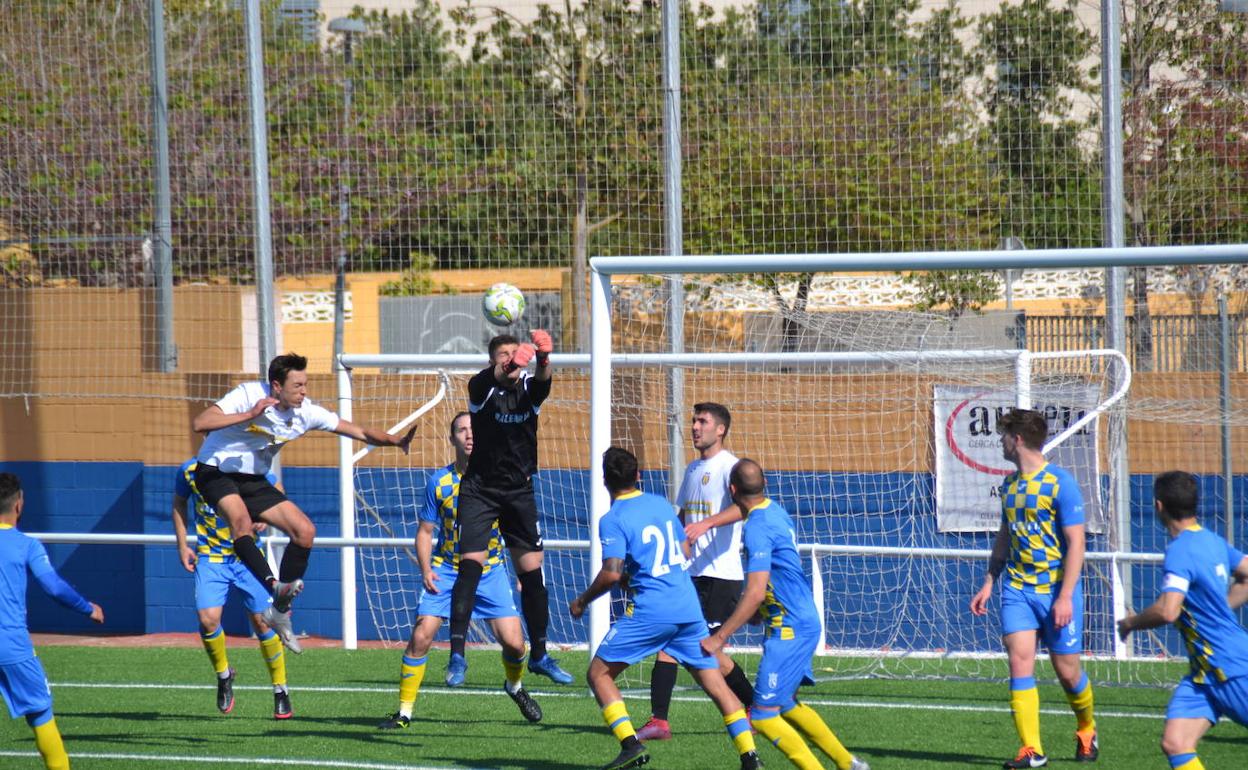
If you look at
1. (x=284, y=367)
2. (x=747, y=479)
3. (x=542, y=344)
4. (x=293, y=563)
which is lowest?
(x=293, y=563)

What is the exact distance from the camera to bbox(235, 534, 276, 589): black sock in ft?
27.1

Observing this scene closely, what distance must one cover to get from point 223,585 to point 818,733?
4408 millimetres

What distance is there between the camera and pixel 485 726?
8320 millimetres

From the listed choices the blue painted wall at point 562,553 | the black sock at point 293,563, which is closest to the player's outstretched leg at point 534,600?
the black sock at point 293,563

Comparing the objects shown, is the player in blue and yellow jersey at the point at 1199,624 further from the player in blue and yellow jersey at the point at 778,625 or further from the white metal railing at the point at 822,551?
the white metal railing at the point at 822,551

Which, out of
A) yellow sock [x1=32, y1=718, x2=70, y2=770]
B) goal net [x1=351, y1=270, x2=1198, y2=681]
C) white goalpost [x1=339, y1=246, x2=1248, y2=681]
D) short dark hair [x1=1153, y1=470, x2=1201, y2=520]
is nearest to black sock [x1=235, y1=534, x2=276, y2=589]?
yellow sock [x1=32, y1=718, x2=70, y2=770]

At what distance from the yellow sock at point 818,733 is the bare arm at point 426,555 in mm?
2906

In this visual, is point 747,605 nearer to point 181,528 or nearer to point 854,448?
point 181,528

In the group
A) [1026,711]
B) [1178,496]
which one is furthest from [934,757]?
[1178,496]

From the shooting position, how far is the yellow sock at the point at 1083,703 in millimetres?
6820

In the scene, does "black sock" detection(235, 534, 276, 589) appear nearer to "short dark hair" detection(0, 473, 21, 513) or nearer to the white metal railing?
"short dark hair" detection(0, 473, 21, 513)

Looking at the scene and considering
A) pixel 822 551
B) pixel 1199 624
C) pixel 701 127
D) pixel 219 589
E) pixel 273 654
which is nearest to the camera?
pixel 1199 624

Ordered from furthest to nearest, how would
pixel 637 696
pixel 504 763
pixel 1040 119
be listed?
1. pixel 1040 119
2. pixel 637 696
3. pixel 504 763

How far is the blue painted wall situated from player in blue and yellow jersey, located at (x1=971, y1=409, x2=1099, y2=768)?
13.8 feet
